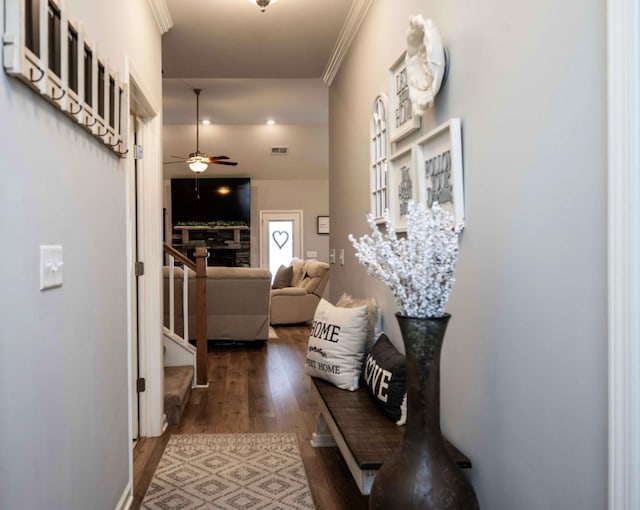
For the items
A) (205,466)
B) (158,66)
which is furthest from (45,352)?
(158,66)

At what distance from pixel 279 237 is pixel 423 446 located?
34.9ft

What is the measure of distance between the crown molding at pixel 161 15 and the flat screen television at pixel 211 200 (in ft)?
26.4

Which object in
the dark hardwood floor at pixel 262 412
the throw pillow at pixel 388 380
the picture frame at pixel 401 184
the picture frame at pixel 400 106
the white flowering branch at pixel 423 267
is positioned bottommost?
the dark hardwood floor at pixel 262 412

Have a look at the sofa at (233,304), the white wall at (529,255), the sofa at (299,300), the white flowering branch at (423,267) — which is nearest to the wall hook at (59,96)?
the white flowering branch at (423,267)

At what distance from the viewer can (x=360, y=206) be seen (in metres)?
3.47

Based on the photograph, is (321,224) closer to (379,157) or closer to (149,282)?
(149,282)

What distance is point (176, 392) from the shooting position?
153 inches

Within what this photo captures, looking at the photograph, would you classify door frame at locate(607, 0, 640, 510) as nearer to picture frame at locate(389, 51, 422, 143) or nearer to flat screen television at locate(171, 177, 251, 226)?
picture frame at locate(389, 51, 422, 143)

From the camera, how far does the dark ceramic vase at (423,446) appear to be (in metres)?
1.32

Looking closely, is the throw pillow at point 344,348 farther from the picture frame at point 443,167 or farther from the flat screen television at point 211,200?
the flat screen television at point 211,200

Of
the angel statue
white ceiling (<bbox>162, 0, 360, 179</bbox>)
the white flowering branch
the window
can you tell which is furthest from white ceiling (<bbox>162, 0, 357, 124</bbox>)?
the white flowering branch

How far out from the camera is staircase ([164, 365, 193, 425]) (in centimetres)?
379

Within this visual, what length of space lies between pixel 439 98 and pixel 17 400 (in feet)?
5.23

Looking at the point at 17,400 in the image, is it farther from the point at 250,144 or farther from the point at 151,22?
the point at 250,144
